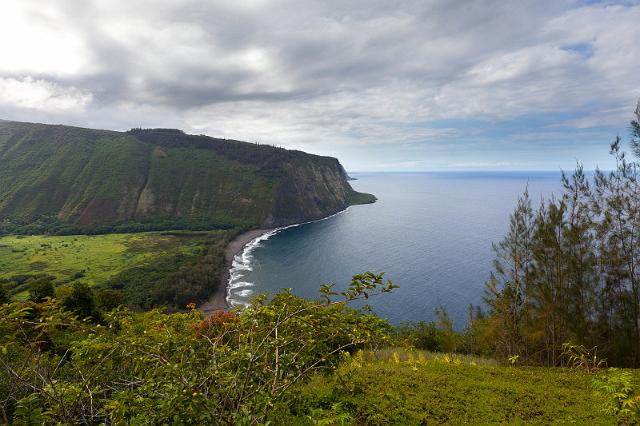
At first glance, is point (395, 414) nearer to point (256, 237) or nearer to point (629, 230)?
point (629, 230)

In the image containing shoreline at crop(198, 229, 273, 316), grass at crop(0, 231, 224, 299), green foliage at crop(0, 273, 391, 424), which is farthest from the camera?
grass at crop(0, 231, 224, 299)

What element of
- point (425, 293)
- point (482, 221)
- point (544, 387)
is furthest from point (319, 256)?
point (544, 387)

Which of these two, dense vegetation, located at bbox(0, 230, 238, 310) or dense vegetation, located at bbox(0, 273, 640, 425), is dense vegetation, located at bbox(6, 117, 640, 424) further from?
dense vegetation, located at bbox(0, 230, 238, 310)

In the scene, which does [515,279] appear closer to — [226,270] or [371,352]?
[371,352]

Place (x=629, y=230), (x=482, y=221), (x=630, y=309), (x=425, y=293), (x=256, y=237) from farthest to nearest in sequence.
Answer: (x=482, y=221) < (x=256, y=237) < (x=425, y=293) < (x=630, y=309) < (x=629, y=230)

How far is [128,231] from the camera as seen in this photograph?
176 m

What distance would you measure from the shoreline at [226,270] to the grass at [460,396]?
258 feet

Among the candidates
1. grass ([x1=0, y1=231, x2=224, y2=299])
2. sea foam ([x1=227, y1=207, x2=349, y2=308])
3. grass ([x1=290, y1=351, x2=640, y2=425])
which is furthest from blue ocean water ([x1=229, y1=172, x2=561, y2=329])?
grass ([x1=290, y1=351, x2=640, y2=425])

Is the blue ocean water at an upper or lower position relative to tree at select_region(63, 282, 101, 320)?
lower

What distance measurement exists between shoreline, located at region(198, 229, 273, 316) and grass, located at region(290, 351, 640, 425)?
3094 inches

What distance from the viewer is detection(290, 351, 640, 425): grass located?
11.2m

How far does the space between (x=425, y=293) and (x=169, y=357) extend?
287 feet

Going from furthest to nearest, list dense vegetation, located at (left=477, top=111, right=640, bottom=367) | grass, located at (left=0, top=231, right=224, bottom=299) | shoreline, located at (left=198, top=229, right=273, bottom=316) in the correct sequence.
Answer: grass, located at (left=0, top=231, right=224, bottom=299), shoreline, located at (left=198, top=229, right=273, bottom=316), dense vegetation, located at (left=477, top=111, right=640, bottom=367)

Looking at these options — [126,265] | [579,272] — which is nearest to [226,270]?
[126,265]
